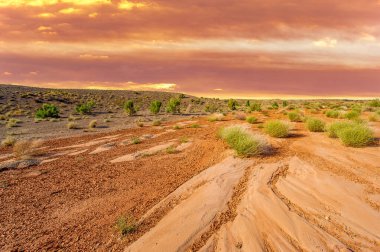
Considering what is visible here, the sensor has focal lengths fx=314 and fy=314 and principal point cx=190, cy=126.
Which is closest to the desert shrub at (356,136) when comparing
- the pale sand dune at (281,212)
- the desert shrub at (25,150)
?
the pale sand dune at (281,212)

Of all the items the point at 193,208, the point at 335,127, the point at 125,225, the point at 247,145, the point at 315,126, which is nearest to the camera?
the point at 125,225

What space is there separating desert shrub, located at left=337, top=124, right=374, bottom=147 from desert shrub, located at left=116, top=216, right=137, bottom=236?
997 cm

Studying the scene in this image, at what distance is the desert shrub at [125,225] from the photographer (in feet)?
21.5

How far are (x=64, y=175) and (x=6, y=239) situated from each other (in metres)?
5.05

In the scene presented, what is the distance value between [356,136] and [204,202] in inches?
332

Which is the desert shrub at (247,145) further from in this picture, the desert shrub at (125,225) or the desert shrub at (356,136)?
the desert shrub at (125,225)

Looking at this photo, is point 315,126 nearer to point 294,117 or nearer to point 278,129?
point 278,129

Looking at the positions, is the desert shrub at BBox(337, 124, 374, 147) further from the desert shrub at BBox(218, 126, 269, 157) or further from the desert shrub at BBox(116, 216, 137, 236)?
the desert shrub at BBox(116, 216, 137, 236)

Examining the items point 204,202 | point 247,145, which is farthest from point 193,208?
point 247,145

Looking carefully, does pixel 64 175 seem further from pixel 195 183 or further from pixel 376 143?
pixel 376 143

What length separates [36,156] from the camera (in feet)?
51.3

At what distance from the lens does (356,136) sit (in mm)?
12992

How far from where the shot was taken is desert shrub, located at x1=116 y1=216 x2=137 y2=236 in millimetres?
6555

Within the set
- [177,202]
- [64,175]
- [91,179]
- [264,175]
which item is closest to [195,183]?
[177,202]
